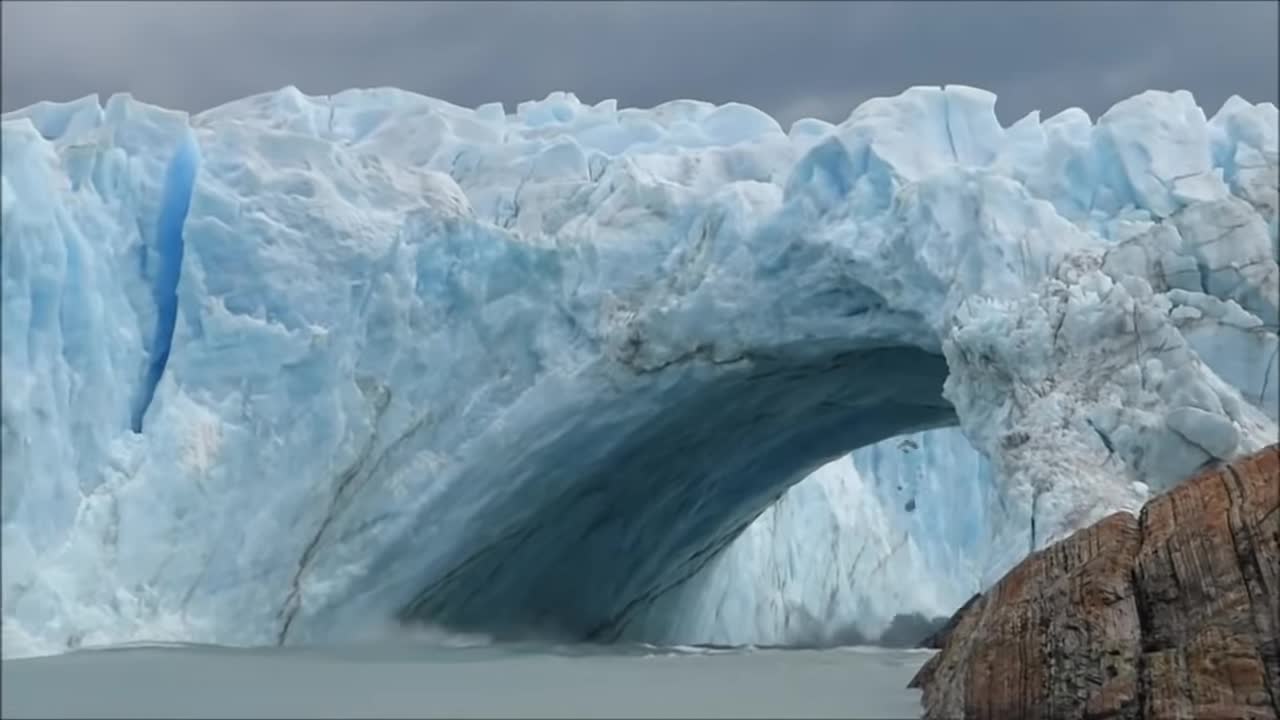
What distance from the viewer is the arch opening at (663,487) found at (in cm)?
1068

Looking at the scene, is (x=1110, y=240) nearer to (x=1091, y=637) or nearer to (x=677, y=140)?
(x=1091, y=637)

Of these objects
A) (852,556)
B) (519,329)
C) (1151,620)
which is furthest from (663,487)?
(1151,620)

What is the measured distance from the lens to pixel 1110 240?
898cm

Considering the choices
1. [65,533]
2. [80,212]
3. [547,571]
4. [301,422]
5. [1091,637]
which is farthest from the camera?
[547,571]

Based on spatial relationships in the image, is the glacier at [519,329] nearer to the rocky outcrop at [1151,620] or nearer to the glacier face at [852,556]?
the rocky outcrop at [1151,620]

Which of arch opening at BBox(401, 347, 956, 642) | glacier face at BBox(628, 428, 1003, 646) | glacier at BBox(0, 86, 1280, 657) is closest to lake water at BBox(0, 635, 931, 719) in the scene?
glacier at BBox(0, 86, 1280, 657)

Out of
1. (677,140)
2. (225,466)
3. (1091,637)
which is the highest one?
(677,140)

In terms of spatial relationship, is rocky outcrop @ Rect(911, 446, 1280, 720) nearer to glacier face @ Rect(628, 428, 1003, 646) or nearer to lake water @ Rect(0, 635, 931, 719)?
lake water @ Rect(0, 635, 931, 719)

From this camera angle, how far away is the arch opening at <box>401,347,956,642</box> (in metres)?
10.7

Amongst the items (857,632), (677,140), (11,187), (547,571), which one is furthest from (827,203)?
(857,632)

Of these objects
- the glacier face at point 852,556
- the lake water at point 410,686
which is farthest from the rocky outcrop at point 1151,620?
the glacier face at point 852,556

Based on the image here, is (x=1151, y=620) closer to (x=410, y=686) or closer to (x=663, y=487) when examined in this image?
(x=410, y=686)

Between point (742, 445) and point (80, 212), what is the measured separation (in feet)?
18.5

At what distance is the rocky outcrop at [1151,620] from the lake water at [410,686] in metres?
0.75
